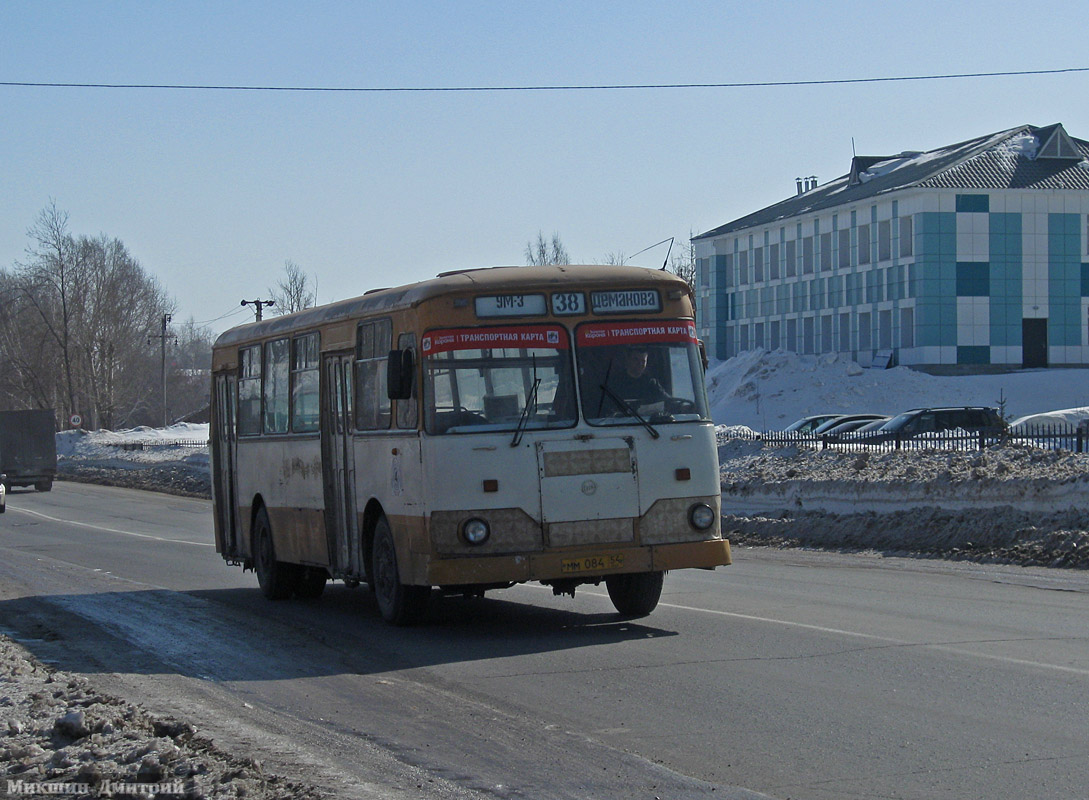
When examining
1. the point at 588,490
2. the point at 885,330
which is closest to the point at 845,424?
the point at 885,330

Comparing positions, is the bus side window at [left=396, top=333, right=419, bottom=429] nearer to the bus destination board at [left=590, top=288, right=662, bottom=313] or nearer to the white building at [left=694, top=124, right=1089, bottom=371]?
the bus destination board at [left=590, top=288, right=662, bottom=313]

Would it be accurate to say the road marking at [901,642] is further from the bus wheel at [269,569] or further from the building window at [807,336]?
the building window at [807,336]

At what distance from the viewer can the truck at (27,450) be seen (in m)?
53.0

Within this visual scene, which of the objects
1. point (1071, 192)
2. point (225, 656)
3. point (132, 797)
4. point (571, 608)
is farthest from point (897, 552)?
point (1071, 192)

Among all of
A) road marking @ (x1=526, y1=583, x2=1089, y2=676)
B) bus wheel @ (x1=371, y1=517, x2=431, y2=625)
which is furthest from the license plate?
road marking @ (x1=526, y1=583, x2=1089, y2=676)

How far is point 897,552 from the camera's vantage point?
19.6 metres

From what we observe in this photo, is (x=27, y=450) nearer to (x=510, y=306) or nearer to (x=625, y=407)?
(x=510, y=306)

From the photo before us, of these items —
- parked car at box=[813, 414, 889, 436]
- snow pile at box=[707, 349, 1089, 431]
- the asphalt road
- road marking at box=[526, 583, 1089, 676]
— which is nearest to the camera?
the asphalt road

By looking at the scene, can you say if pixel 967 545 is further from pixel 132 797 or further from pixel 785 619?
pixel 132 797

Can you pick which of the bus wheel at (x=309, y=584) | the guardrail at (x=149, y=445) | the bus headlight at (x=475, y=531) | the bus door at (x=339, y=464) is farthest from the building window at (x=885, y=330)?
the bus headlight at (x=475, y=531)

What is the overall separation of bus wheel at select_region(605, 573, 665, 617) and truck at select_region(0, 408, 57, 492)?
44.5 meters

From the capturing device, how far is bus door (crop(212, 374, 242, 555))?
1642cm

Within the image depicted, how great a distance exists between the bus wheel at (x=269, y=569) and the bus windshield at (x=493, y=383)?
15.2 ft

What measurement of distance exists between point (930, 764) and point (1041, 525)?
512 inches
